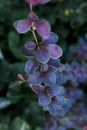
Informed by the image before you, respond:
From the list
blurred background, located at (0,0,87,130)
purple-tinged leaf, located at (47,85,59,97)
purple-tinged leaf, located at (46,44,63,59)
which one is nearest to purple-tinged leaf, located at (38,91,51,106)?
purple-tinged leaf, located at (47,85,59,97)

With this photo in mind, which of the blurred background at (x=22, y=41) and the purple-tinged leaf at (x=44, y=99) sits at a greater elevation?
the purple-tinged leaf at (x=44, y=99)

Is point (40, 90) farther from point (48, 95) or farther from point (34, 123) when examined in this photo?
point (34, 123)

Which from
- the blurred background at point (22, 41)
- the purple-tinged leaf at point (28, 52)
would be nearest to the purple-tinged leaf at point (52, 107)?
the purple-tinged leaf at point (28, 52)

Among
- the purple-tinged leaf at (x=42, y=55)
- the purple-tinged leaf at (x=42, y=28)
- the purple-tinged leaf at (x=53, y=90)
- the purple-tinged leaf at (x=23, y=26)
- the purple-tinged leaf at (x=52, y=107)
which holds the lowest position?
the purple-tinged leaf at (x=52, y=107)

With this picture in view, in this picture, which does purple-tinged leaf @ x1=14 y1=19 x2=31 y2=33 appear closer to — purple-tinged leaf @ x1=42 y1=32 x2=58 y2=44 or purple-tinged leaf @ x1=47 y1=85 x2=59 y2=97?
purple-tinged leaf @ x1=42 y1=32 x2=58 y2=44

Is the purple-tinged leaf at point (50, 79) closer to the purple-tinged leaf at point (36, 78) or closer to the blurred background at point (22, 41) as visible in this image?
the purple-tinged leaf at point (36, 78)

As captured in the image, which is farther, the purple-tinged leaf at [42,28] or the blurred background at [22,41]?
the blurred background at [22,41]

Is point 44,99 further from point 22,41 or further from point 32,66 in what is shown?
point 22,41

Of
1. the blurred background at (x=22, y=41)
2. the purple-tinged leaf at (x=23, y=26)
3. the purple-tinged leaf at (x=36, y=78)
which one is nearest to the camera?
the purple-tinged leaf at (x=23, y=26)

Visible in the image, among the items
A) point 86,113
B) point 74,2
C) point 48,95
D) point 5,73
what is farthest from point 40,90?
point 74,2
